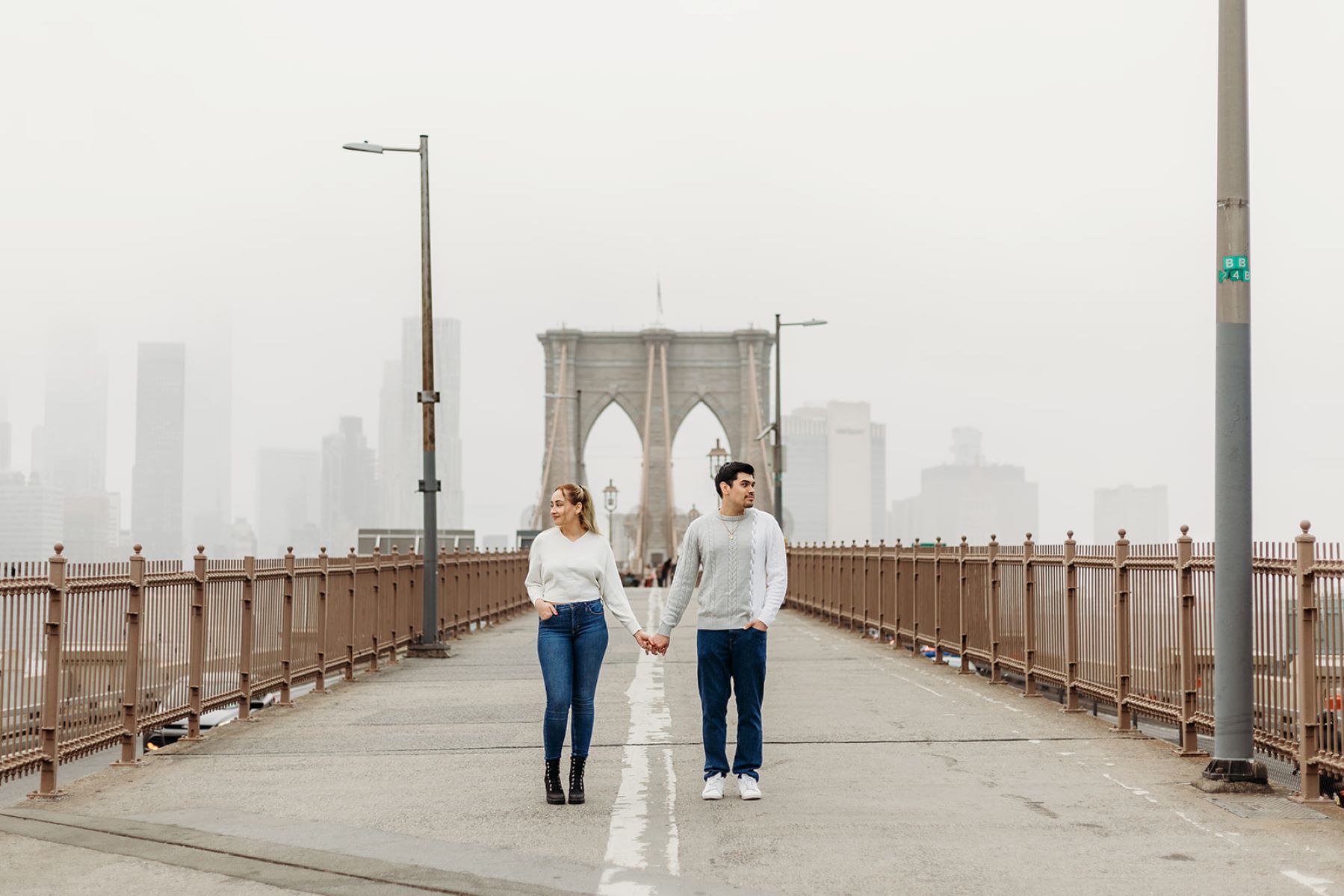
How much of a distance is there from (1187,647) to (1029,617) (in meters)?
3.99

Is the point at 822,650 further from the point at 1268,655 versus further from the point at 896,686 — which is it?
the point at 1268,655

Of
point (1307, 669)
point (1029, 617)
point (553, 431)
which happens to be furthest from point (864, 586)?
point (553, 431)

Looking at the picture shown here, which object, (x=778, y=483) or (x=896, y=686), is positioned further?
(x=778, y=483)

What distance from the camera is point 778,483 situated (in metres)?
43.6

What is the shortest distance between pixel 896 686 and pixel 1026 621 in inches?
67.3

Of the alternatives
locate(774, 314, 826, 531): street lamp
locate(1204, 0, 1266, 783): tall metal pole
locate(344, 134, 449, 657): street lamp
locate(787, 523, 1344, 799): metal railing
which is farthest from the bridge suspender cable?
locate(1204, 0, 1266, 783): tall metal pole

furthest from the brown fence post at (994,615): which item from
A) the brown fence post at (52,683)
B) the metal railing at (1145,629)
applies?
the brown fence post at (52,683)

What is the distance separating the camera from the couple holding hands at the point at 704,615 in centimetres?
809

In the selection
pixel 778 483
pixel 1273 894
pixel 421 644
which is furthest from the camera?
pixel 778 483

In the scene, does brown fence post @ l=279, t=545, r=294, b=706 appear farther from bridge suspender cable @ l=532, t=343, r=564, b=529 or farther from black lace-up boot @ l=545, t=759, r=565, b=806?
bridge suspender cable @ l=532, t=343, r=564, b=529

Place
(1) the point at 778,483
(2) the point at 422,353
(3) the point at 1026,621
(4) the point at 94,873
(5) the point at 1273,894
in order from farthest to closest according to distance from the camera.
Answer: (1) the point at 778,483, (2) the point at 422,353, (3) the point at 1026,621, (4) the point at 94,873, (5) the point at 1273,894

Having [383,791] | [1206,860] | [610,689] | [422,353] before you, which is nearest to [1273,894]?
[1206,860]

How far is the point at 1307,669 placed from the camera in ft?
27.3

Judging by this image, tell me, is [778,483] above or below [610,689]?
above
